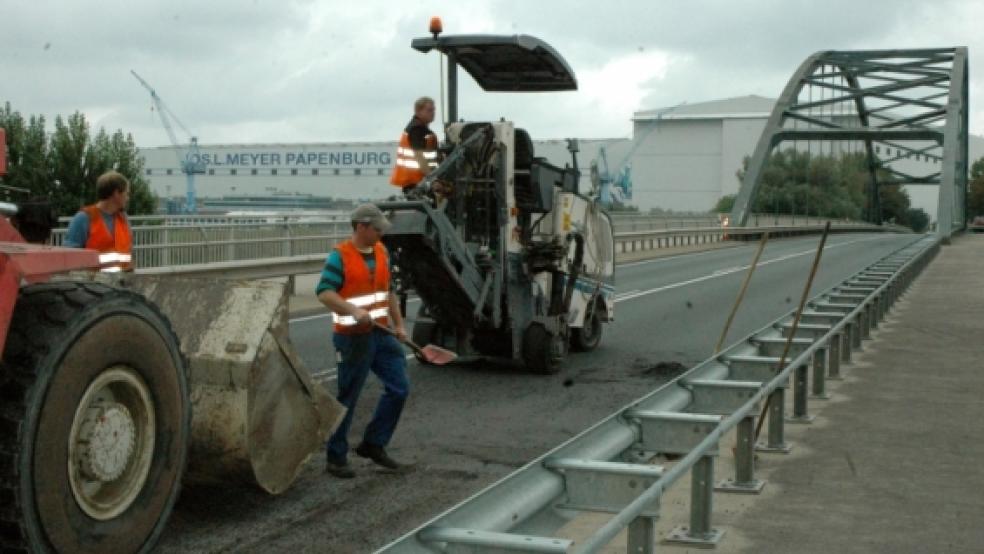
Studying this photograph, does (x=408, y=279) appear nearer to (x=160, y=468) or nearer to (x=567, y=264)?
(x=567, y=264)

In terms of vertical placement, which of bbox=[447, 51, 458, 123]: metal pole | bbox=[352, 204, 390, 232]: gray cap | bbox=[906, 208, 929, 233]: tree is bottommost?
Answer: bbox=[906, 208, 929, 233]: tree

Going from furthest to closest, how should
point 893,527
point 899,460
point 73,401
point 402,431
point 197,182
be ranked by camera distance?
point 197,182, point 402,431, point 899,460, point 893,527, point 73,401

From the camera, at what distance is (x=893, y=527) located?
21.7 feet

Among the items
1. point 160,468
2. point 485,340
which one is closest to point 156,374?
point 160,468

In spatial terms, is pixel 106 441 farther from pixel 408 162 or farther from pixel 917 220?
pixel 917 220

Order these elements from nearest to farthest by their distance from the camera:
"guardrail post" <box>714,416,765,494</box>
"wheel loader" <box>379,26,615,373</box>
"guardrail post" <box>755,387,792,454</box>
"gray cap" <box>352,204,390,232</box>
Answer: "guardrail post" <box>714,416,765,494</box> < "gray cap" <box>352,204,390,232</box> < "guardrail post" <box>755,387,792,454</box> < "wheel loader" <box>379,26,615,373</box>

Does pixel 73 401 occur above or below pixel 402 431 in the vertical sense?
above

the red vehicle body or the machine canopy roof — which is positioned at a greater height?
Result: the machine canopy roof

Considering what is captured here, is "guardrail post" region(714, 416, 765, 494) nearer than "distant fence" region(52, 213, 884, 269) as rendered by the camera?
Yes

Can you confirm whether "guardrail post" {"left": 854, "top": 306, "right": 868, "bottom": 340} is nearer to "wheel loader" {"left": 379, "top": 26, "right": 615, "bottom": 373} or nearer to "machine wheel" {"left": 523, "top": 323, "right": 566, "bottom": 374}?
"wheel loader" {"left": 379, "top": 26, "right": 615, "bottom": 373}

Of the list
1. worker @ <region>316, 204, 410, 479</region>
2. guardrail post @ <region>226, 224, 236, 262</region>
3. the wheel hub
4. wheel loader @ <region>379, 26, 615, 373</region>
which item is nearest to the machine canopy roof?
wheel loader @ <region>379, 26, 615, 373</region>

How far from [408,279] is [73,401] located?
706cm

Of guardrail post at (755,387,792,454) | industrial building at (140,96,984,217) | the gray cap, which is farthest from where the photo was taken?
industrial building at (140,96,984,217)

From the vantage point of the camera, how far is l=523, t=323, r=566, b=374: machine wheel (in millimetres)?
13414
